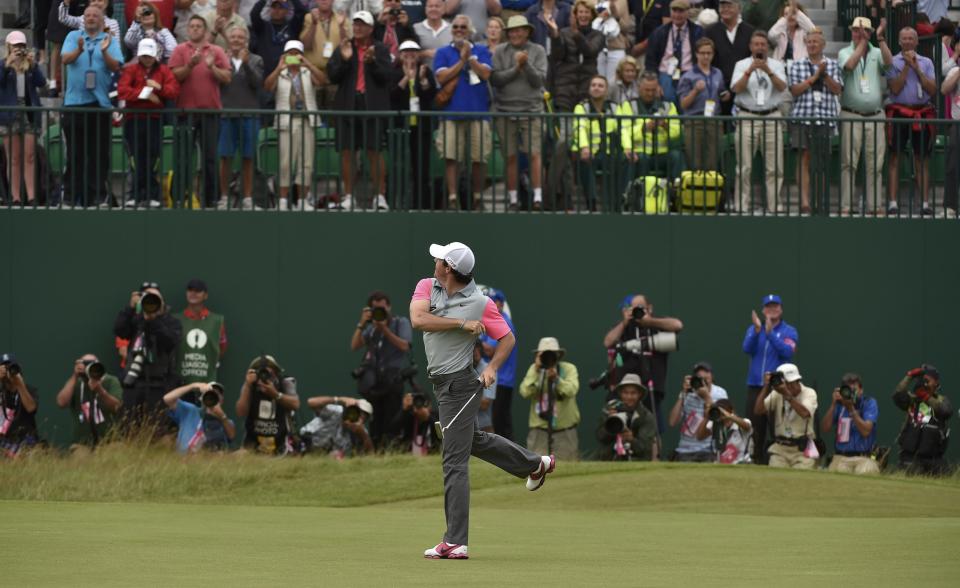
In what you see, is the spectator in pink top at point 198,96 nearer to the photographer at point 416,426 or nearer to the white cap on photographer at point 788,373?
the photographer at point 416,426

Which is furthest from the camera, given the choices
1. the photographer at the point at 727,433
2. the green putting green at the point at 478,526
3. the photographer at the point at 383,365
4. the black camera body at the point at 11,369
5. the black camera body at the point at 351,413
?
the photographer at the point at 383,365

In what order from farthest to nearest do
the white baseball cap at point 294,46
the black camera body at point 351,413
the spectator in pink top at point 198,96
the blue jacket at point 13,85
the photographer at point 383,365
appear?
the blue jacket at point 13,85 < the white baseball cap at point 294,46 < the spectator in pink top at point 198,96 < the photographer at point 383,365 < the black camera body at point 351,413

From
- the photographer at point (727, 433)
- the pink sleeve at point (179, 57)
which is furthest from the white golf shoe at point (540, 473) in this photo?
the pink sleeve at point (179, 57)

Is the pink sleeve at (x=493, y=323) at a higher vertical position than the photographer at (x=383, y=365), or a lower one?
higher

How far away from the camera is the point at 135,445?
17547 mm

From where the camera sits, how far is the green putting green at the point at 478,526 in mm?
8828

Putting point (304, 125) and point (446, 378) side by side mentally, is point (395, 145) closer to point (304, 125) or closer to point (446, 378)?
point (304, 125)

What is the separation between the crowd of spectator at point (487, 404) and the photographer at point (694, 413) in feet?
0.06

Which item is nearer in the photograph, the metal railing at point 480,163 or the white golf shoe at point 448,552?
the white golf shoe at point 448,552

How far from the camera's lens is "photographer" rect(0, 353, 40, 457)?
18.0 metres

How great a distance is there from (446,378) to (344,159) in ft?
34.2

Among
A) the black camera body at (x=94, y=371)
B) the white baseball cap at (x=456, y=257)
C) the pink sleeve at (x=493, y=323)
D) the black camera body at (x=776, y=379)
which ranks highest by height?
the white baseball cap at (x=456, y=257)

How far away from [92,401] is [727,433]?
676cm

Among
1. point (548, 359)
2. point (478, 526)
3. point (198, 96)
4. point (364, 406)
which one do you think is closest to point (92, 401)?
point (364, 406)
